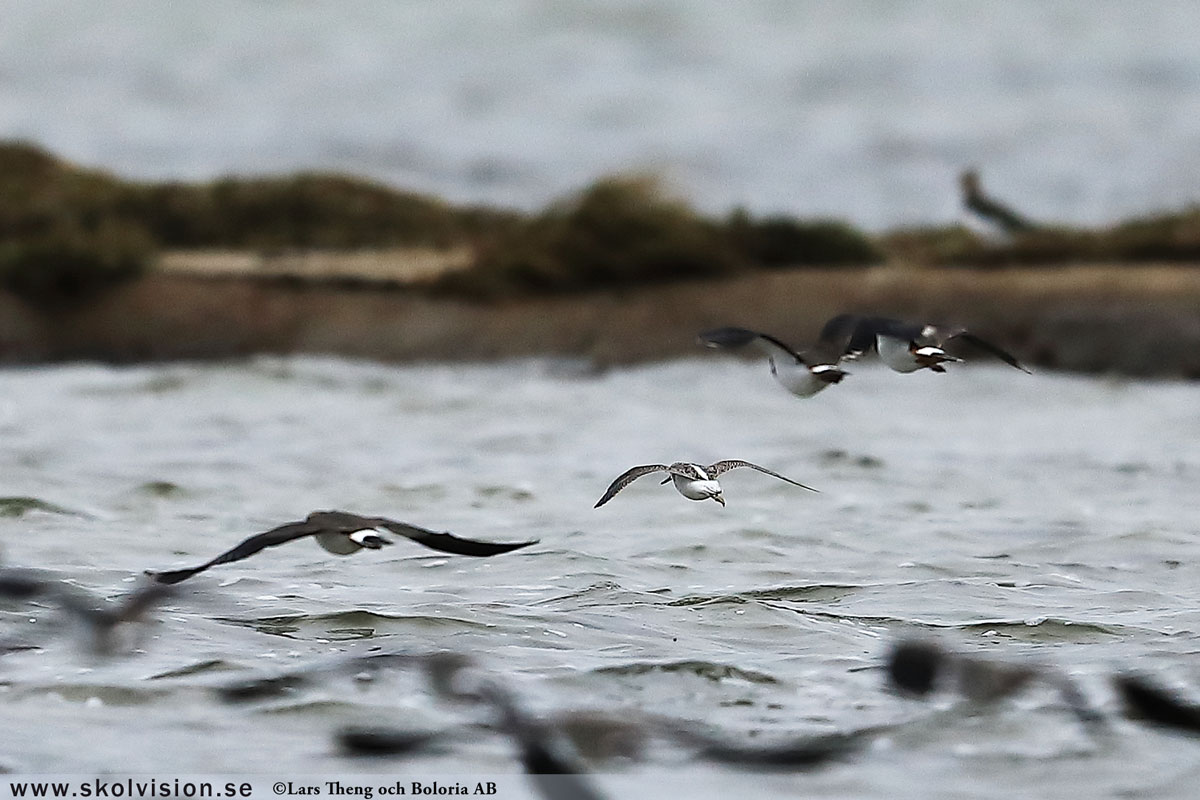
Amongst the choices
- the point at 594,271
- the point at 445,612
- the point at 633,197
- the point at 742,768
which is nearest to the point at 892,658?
the point at 742,768

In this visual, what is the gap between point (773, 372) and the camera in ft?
30.7

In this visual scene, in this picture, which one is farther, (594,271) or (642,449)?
(594,271)

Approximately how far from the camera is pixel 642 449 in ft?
58.6

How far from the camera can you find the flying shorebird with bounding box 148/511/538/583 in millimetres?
7320

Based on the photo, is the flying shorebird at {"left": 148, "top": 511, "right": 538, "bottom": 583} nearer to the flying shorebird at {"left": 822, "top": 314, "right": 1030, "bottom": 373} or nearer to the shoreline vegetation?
the flying shorebird at {"left": 822, "top": 314, "right": 1030, "bottom": 373}

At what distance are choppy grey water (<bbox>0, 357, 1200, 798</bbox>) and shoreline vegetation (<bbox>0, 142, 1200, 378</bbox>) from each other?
229 centimetres

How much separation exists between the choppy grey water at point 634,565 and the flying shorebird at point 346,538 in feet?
1.97

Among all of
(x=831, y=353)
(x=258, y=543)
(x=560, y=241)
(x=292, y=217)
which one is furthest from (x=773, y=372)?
(x=292, y=217)

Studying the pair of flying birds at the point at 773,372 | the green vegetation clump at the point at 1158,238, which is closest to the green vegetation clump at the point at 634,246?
the green vegetation clump at the point at 1158,238

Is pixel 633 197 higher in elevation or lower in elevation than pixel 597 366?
higher

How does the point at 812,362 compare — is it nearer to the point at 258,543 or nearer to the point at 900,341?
the point at 900,341

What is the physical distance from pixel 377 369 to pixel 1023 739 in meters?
18.8

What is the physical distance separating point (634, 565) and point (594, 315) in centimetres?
1480

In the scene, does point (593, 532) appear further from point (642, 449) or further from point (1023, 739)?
point (1023, 739)
